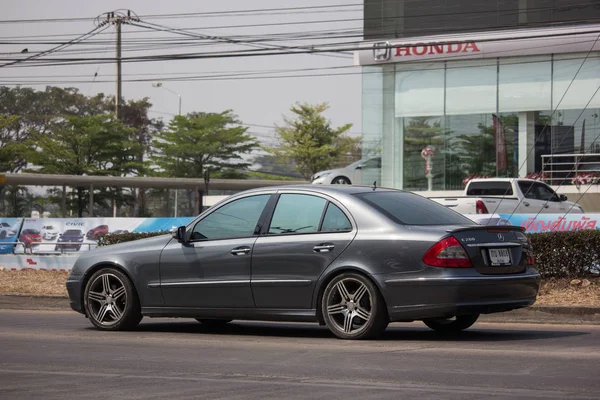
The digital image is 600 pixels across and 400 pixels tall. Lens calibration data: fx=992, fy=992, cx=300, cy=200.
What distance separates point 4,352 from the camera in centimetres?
860

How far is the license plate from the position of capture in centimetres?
908

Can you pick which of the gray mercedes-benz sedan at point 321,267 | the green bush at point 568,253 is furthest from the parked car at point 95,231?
the gray mercedes-benz sedan at point 321,267

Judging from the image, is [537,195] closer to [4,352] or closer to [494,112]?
[494,112]

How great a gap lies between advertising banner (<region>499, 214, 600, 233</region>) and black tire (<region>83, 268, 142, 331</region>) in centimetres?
1211

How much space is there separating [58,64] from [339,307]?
29.9 m

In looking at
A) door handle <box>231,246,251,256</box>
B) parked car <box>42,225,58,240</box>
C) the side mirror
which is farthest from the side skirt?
parked car <box>42,225,58,240</box>

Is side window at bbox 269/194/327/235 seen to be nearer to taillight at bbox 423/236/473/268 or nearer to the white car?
taillight at bbox 423/236/473/268

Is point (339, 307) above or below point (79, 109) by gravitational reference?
below

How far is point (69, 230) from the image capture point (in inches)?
1153

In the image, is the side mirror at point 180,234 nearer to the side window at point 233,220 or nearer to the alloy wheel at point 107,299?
the side window at point 233,220

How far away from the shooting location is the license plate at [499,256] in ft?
29.8

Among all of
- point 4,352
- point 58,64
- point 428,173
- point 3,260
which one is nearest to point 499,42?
point 428,173

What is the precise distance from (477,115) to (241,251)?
32.4 meters

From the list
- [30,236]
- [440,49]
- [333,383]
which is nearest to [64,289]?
[333,383]
